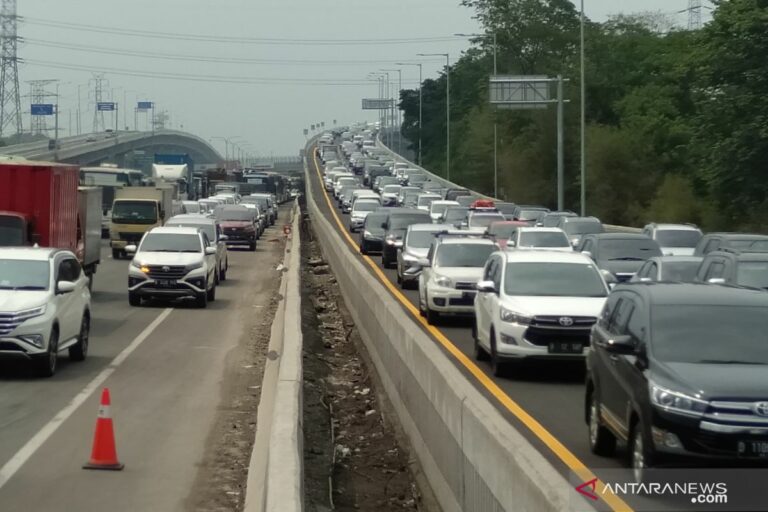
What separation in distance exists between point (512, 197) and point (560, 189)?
35154 mm

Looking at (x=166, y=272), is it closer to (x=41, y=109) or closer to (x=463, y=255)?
(x=463, y=255)

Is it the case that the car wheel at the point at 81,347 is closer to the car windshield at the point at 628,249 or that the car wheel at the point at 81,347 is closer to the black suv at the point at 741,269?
the black suv at the point at 741,269

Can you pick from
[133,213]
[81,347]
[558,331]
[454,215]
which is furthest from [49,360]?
[454,215]

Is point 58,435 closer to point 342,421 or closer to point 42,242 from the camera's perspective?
point 342,421

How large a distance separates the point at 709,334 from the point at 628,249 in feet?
62.4

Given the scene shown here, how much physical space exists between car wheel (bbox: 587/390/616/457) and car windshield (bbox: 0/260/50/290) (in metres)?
9.78

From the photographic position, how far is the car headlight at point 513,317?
17.8m

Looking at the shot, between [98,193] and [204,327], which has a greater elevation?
[98,193]

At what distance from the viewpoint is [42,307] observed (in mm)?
18953

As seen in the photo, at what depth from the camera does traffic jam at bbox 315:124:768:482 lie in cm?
999

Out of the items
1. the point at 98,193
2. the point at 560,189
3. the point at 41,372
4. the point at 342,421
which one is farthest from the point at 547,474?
the point at 560,189

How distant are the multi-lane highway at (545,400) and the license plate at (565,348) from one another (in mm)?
226

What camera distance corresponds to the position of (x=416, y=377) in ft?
45.6

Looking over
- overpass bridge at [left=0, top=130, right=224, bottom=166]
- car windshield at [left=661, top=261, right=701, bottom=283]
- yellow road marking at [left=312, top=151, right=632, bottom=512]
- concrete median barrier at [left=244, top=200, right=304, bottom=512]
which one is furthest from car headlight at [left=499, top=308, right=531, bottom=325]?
overpass bridge at [left=0, top=130, right=224, bottom=166]
